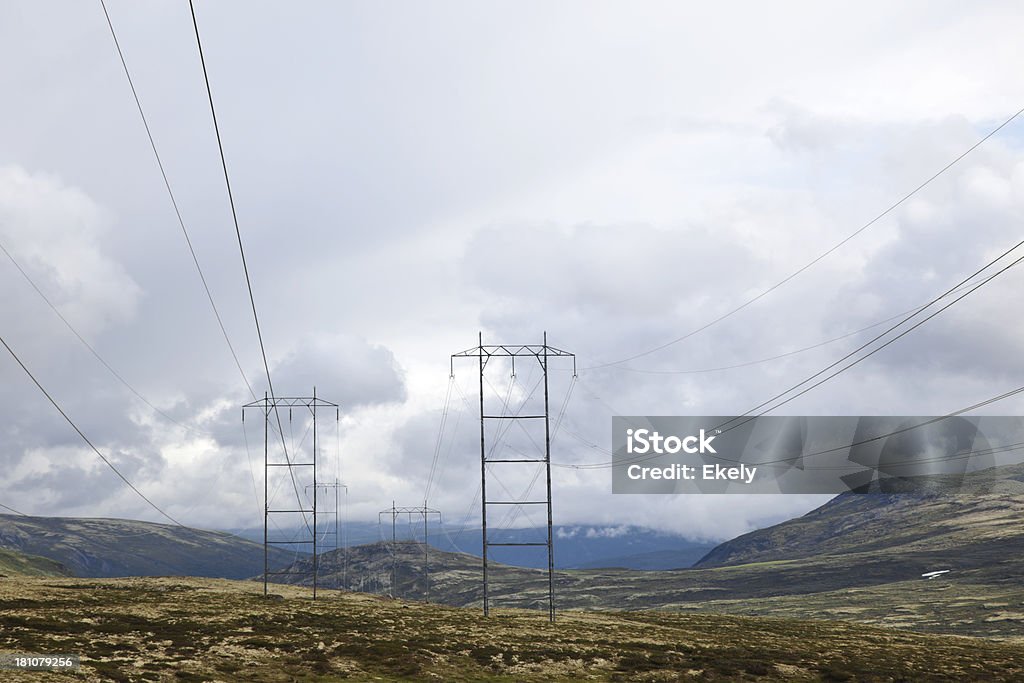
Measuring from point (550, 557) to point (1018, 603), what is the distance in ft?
459

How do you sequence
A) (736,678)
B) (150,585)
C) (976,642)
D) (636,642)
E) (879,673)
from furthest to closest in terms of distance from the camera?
(150,585) → (976,642) → (636,642) → (879,673) → (736,678)

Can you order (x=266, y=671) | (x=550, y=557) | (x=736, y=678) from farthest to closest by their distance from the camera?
(x=550, y=557)
(x=736, y=678)
(x=266, y=671)

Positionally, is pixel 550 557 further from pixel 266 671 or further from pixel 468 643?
pixel 266 671

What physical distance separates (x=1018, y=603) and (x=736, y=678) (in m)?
152

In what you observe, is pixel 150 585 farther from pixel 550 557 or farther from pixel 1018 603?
pixel 1018 603

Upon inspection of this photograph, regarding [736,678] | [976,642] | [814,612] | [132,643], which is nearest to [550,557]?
[736,678]

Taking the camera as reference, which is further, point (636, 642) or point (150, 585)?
point (150, 585)

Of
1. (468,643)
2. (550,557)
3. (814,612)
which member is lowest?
(814,612)

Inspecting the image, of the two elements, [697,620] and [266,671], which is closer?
[266,671]

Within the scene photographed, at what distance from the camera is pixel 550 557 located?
9019cm

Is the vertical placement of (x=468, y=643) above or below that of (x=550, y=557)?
below

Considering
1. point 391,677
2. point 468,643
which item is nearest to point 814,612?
point 468,643

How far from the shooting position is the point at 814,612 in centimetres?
19825

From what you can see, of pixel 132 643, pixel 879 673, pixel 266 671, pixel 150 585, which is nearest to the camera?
pixel 266 671
